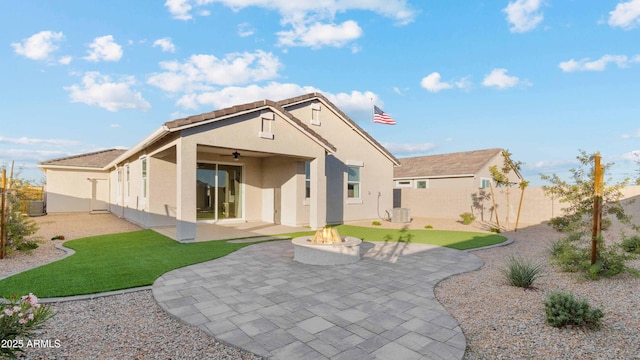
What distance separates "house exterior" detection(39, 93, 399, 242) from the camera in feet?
32.2

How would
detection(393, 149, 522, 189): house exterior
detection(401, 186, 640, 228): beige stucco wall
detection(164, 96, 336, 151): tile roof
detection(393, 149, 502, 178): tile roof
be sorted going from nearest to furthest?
detection(164, 96, 336, 151): tile roof
detection(401, 186, 640, 228): beige stucco wall
detection(393, 149, 522, 189): house exterior
detection(393, 149, 502, 178): tile roof

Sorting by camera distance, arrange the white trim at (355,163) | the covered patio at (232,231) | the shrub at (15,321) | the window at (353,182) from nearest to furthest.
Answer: the shrub at (15,321) → the covered patio at (232,231) → the white trim at (355,163) → the window at (353,182)

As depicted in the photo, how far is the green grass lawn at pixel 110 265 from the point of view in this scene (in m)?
5.23

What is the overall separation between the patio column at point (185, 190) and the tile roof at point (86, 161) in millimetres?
15889

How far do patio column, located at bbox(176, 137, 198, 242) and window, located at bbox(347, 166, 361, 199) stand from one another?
891 cm

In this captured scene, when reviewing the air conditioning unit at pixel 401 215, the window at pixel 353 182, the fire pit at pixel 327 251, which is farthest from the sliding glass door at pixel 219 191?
the air conditioning unit at pixel 401 215

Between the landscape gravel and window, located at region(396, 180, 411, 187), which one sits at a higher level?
window, located at region(396, 180, 411, 187)

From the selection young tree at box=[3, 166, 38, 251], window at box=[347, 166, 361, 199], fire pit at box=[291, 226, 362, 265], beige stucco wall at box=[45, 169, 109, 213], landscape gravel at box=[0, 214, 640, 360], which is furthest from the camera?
beige stucco wall at box=[45, 169, 109, 213]

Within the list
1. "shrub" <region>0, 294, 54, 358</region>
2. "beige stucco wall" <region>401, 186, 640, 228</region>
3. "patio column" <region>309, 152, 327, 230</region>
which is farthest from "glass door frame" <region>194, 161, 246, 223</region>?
"beige stucco wall" <region>401, 186, 640, 228</region>

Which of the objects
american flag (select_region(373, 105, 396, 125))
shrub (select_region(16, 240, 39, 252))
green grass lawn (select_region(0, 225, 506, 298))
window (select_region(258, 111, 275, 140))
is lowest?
green grass lawn (select_region(0, 225, 506, 298))

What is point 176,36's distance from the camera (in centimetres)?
1261

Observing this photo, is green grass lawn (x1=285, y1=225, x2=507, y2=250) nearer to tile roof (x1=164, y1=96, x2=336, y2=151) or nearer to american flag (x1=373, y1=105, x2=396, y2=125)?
tile roof (x1=164, y1=96, x2=336, y2=151)

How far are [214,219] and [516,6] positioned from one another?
48.8 feet

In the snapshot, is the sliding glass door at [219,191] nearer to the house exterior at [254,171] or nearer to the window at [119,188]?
the house exterior at [254,171]
